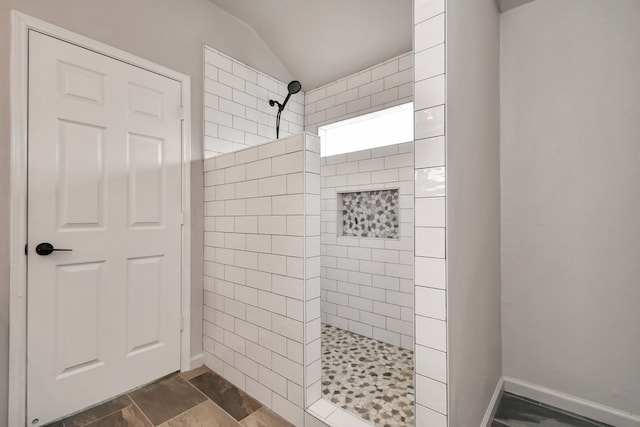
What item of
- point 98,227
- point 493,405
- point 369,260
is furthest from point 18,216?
point 493,405

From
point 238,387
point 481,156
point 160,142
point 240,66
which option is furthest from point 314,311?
point 240,66

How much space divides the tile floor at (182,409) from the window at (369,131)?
7.00 feet

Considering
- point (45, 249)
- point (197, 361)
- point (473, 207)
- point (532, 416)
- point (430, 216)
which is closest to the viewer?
point (430, 216)

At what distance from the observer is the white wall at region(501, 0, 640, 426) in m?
1.57

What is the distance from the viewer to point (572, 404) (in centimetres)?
167

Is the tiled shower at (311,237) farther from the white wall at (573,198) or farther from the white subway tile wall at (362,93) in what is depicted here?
the white wall at (573,198)

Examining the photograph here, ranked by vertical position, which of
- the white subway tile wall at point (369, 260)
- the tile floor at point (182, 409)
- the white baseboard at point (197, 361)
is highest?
the white subway tile wall at point (369, 260)

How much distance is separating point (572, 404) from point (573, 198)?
3.84 feet

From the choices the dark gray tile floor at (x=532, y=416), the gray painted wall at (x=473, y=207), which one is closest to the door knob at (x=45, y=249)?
the gray painted wall at (x=473, y=207)

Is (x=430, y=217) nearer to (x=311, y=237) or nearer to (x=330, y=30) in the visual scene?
(x=311, y=237)

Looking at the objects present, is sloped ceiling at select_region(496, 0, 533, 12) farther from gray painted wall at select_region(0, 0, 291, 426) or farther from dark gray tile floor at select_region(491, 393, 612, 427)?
dark gray tile floor at select_region(491, 393, 612, 427)

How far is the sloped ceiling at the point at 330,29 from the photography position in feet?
7.16

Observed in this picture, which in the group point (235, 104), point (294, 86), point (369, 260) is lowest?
point (369, 260)

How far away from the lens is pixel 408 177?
235 cm
